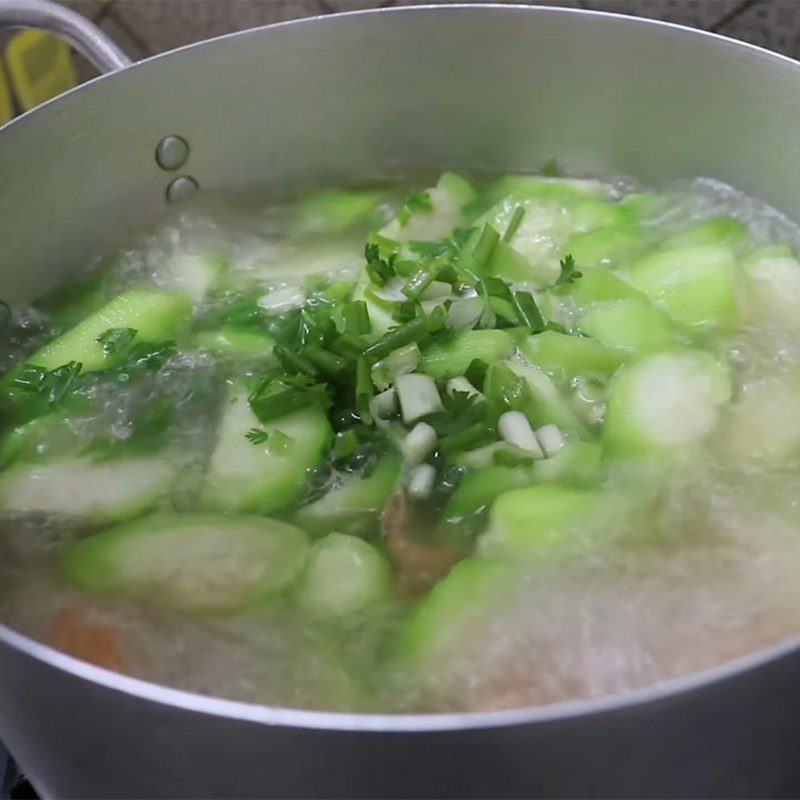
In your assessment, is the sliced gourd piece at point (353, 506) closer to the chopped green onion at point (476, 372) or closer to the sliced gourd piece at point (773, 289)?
the chopped green onion at point (476, 372)

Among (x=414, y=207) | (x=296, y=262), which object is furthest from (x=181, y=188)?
(x=414, y=207)

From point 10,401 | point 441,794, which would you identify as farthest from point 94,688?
point 10,401

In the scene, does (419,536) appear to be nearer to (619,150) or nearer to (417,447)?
(417,447)

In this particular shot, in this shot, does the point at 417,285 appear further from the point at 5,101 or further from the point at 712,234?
the point at 5,101

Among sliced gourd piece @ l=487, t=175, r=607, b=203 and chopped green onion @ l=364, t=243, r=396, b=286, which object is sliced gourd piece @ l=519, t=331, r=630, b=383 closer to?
chopped green onion @ l=364, t=243, r=396, b=286

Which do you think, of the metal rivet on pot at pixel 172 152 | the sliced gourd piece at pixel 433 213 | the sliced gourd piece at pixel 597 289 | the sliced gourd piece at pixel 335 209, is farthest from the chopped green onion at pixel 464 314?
the metal rivet on pot at pixel 172 152

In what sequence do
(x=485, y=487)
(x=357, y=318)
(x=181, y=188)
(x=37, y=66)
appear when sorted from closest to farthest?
(x=485, y=487), (x=357, y=318), (x=181, y=188), (x=37, y=66)
